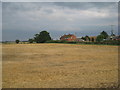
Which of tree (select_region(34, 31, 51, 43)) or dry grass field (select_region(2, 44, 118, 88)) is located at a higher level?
tree (select_region(34, 31, 51, 43))

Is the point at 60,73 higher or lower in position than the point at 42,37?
lower

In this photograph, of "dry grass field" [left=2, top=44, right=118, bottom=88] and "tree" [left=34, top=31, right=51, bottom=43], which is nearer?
"dry grass field" [left=2, top=44, right=118, bottom=88]

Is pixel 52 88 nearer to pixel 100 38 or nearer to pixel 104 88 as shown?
pixel 104 88

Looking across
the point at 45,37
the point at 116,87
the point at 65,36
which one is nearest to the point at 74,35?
the point at 65,36

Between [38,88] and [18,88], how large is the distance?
0.66 meters

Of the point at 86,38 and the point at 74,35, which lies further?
the point at 74,35

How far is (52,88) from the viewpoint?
5.58 metres

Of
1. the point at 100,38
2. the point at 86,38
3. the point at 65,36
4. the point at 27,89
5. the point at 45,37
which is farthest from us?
the point at 65,36

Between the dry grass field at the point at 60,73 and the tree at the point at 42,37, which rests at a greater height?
the tree at the point at 42,37

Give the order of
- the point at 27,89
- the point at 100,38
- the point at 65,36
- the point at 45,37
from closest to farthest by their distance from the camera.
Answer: the point at 27,89 < the point at 100,38 < the point at 45,37 < the point at 65,36

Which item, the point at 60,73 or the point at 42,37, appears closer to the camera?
the point at 60,73

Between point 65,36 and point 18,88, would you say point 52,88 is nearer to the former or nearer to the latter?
point 18,88

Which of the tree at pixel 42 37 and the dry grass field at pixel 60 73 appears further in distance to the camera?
the tree at pixel 42 37

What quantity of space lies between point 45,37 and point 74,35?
74.2 ft
